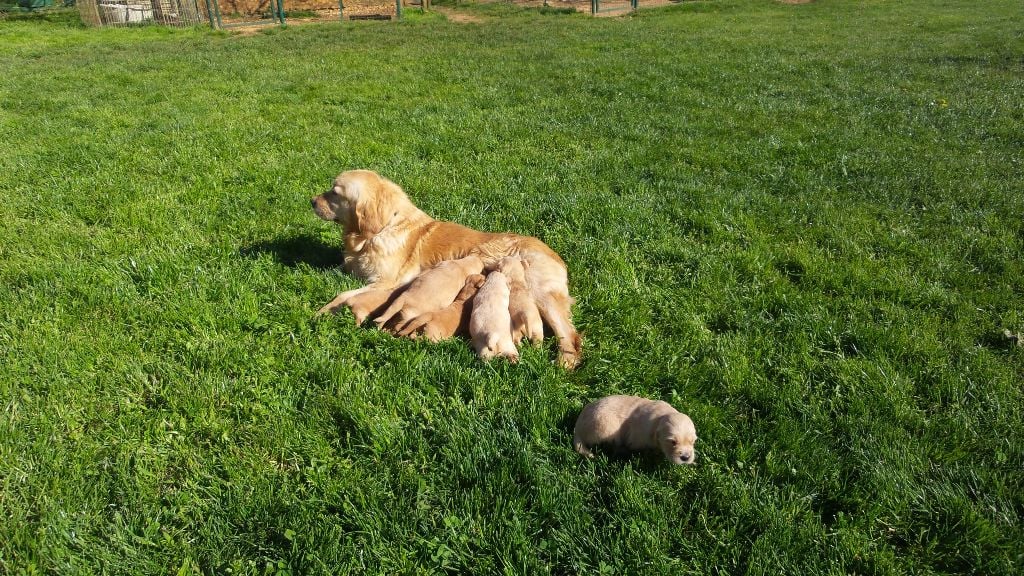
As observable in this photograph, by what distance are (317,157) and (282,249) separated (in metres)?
2.85

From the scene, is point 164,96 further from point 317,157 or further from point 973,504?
point 973,504

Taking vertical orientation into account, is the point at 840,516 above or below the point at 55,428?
below

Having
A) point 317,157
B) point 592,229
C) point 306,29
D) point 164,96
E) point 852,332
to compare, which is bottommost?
point 852,332

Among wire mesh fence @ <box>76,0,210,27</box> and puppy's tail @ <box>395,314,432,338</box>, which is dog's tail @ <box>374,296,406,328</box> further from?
wire mesh fence @ <box>76,0,210,27</box>

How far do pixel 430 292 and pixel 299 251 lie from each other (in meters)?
→ 1.96

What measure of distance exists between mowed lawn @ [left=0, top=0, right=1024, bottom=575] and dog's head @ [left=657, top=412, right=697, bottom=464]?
7.2 inches

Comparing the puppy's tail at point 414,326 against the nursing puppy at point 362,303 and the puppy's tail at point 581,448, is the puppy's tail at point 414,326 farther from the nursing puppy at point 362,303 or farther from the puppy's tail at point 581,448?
the puppy's tail at point 581,448

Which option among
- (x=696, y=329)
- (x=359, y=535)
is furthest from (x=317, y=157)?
(x=359, y=535)

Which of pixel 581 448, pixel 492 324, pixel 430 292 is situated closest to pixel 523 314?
pixel 492 324

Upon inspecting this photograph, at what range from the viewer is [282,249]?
17.8ft

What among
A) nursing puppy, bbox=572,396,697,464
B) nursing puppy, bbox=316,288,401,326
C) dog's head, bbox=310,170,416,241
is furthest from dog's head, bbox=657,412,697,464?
dog's head, bbox=310,170,416,241

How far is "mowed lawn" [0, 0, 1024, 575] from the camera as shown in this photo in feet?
8.63

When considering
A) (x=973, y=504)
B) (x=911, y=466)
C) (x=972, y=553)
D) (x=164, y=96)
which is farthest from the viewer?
(x=164, y=96)

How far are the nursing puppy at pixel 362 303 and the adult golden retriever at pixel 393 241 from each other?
0.25 m
